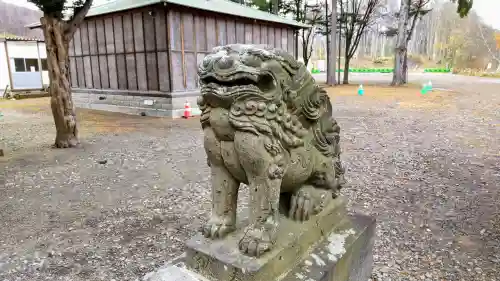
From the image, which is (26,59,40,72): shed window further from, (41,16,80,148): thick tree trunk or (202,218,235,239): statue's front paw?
(202,218,235,239): statue's front paw

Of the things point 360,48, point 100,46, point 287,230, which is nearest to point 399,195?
point 287,230

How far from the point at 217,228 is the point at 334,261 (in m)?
0.73

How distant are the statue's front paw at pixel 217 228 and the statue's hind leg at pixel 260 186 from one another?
0.52 ft

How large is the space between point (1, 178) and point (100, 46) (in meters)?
9.81

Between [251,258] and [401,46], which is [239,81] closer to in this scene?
[251,258]

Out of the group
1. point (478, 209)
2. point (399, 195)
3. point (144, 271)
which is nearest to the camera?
point (144, 271)

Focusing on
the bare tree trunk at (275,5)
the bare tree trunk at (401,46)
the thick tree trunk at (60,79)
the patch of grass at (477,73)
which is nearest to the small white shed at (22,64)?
the bare tree trunk at (275,5)

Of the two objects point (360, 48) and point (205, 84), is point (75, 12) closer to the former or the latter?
point (205, 84)

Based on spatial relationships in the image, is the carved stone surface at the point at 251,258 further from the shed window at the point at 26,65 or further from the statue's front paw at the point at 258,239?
the shed window at the point at 26,65

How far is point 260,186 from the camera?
6.10 ft

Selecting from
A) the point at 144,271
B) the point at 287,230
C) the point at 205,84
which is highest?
the point at 205,84

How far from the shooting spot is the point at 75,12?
761 centimetres

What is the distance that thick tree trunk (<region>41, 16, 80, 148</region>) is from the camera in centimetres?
722

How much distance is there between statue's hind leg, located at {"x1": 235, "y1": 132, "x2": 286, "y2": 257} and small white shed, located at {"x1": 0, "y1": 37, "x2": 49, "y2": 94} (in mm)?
23109
